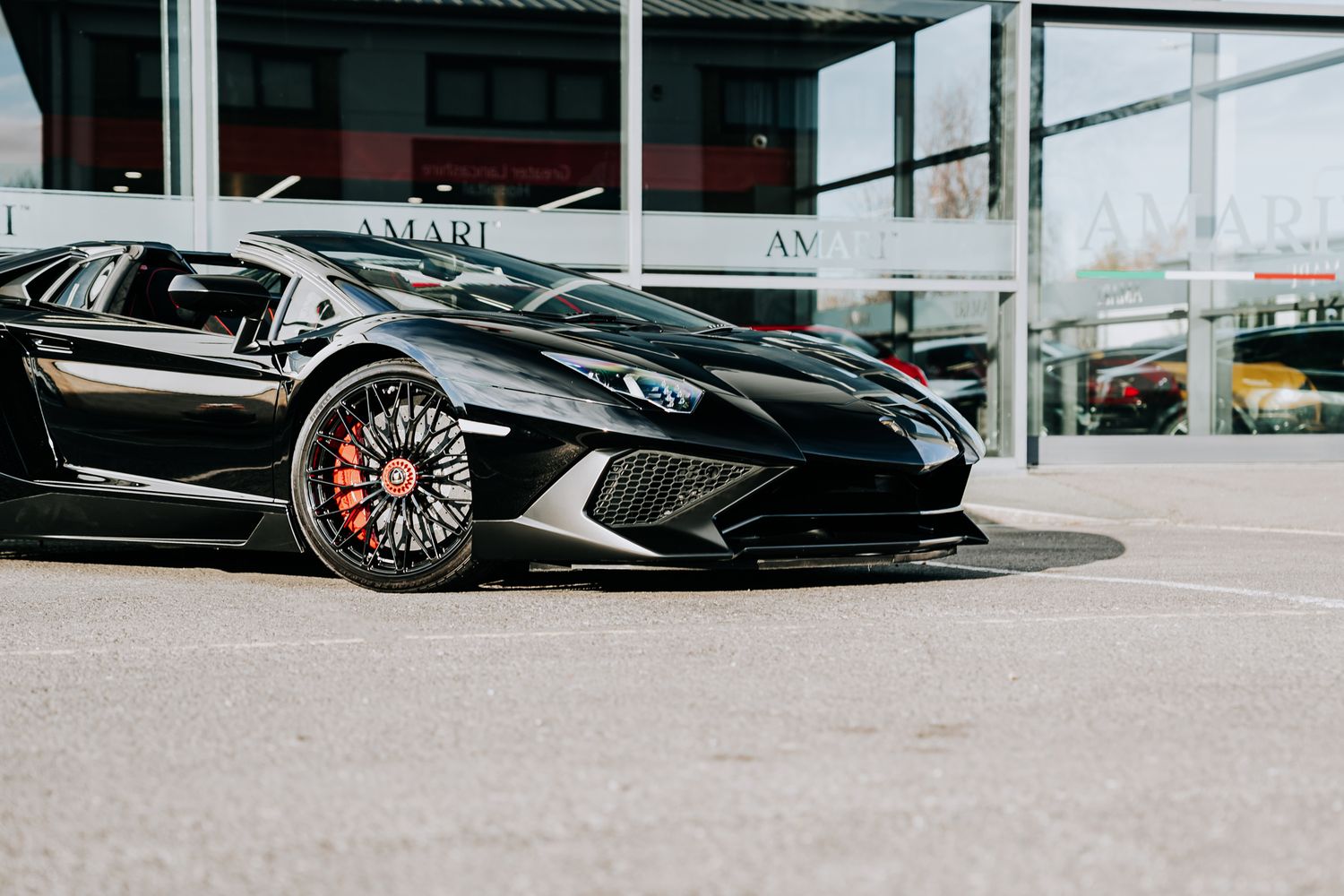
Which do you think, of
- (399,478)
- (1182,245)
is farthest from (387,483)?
(1182,245)

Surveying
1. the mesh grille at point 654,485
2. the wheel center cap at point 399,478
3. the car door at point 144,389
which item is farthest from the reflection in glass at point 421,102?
the mesh grille at point 654,485

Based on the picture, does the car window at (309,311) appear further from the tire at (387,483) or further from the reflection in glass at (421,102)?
the reflection in glass at (421,102)

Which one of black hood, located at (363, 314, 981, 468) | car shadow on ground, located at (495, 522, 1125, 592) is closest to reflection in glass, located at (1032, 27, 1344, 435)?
car shadow on ground, located at (495, 522, 1125, 592)

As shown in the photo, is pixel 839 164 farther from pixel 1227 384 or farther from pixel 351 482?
pixel 351 482

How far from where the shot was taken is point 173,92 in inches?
447

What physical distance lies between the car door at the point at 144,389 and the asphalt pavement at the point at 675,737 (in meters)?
0.40

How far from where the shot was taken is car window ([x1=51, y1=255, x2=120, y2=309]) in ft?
19.2

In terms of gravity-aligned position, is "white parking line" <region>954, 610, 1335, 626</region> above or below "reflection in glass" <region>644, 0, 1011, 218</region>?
below

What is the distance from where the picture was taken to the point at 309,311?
5398mm

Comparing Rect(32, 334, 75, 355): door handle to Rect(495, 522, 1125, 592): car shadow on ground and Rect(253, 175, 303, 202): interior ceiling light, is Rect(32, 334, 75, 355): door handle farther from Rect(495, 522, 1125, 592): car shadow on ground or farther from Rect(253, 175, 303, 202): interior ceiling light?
Rect(253, 175, 303, 202): interior ceiling light

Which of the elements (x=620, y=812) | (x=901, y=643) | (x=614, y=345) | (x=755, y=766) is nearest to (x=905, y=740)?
(x=755, y=766)

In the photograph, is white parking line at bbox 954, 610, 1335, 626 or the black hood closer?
white parking line at bbox 954, 610, 1335, 626

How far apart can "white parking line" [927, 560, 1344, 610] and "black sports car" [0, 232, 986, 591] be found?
1.86 ft

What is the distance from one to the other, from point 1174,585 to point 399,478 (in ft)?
8.19
